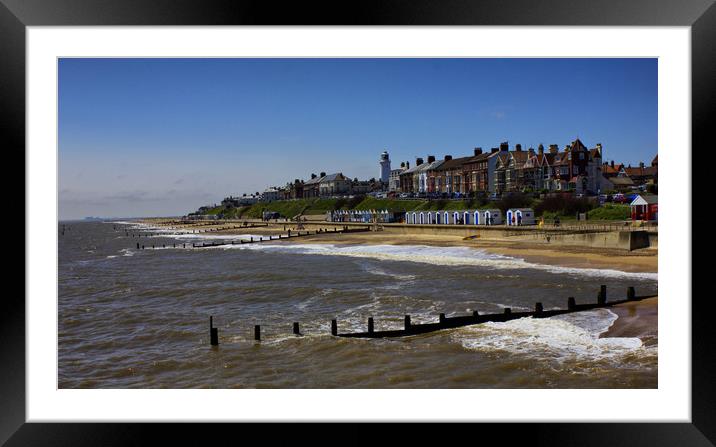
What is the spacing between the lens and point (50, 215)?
423 cm

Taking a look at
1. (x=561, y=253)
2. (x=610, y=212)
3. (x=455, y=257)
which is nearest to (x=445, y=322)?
(x=455, y=257)

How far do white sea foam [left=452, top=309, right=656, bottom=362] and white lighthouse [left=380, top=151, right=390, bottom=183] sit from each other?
73.6 metres

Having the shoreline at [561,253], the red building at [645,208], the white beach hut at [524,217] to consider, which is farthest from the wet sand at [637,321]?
the white beach hut at [524,217]

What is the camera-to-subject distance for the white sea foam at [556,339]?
24.4 feet

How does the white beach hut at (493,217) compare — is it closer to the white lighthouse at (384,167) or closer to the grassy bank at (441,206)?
the grassy bank at (441,206)

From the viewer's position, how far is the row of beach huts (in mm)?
30594

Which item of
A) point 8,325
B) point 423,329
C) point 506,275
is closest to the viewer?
point 8,325

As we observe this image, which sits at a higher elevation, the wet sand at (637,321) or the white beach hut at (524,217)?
the white beach hut at (524,217)

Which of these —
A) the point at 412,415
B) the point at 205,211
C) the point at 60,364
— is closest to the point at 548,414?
the point at 412,415

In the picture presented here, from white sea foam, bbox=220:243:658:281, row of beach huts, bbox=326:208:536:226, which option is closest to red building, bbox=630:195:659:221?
row of beach huts, bbox=326:208:536:226

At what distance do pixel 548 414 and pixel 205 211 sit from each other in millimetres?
138286

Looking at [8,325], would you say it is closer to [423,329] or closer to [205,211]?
[423,329]

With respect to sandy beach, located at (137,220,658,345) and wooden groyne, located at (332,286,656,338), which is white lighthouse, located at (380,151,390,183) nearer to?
sandy beach, located at (137,220,658,345)
